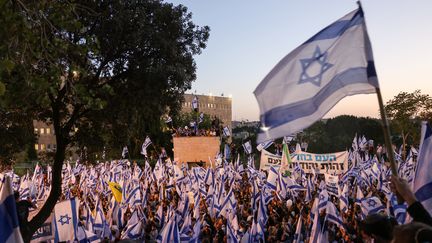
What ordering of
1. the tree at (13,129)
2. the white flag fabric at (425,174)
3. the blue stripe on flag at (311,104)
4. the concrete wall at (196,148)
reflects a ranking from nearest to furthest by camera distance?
the blue stripe on flag at (311,104), the white flag fabric at (425,174), the tree at (13,129), the concrete wall at (196,148)

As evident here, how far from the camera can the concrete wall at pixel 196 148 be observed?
144ft

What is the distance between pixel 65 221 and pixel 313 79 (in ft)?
26.1

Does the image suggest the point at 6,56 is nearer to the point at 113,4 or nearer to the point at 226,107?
the point at 113,4

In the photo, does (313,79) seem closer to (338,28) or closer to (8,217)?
(338,28)

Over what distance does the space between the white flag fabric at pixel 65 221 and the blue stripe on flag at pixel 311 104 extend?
7.37 metres

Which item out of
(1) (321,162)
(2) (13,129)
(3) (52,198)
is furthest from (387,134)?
(1) (321,162)

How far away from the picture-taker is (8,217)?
188 inches

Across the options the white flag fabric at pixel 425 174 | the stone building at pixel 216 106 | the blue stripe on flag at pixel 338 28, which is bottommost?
the white flag fabric at pixel 425 174

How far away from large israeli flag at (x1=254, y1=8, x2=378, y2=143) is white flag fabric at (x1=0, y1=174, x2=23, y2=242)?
2517 mm

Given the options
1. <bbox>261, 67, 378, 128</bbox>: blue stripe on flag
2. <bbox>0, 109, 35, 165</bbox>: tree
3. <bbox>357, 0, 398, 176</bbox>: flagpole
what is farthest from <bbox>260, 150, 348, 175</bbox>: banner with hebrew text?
<bbox>357, 0, 398, 176</bbox>: flagpole

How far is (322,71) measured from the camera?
4906 millimetres

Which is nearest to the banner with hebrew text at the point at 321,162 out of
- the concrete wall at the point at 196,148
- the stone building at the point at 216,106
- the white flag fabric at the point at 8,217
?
the concrete wall at the point at 196,148

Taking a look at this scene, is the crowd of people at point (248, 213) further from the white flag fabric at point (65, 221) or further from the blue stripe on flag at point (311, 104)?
the blue stripe on flag at point (311, 104)

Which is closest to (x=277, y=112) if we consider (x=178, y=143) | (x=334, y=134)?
(x=178, y=143)
